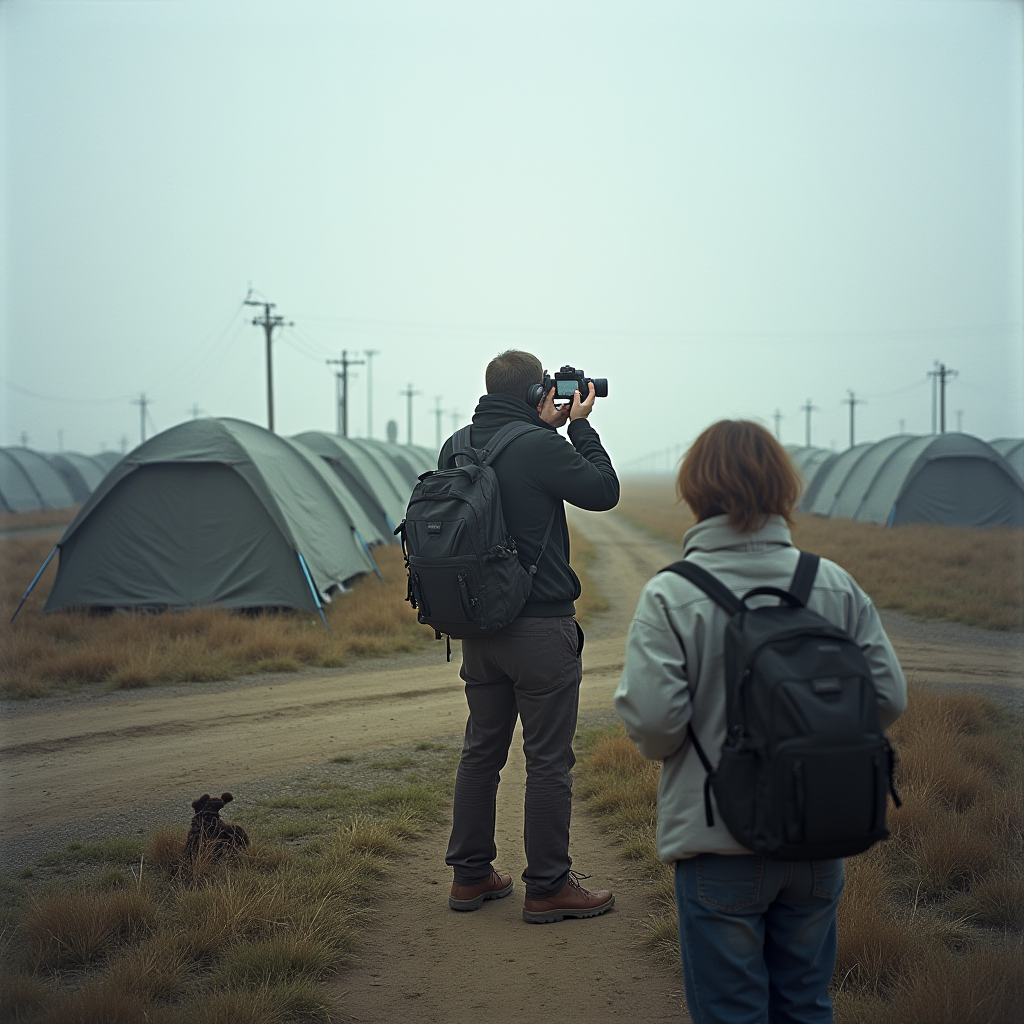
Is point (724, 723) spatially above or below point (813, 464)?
below

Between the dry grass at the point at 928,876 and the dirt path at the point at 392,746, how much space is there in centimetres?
33

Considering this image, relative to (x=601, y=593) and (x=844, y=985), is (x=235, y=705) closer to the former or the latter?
(x=844, y=985)

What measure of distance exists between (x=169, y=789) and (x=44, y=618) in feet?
19.7

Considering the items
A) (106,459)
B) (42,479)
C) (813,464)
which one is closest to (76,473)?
(42,479)

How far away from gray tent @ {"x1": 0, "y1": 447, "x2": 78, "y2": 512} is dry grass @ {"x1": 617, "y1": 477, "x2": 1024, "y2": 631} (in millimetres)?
29327

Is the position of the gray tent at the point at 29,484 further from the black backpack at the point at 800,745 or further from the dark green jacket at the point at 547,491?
the black backpack at the point at 800,745

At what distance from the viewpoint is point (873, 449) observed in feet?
95.8

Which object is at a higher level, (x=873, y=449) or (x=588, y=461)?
(x=873, y=449)

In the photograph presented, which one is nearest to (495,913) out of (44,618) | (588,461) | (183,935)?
(183,935)

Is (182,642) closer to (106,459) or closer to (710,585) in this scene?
(710,585)

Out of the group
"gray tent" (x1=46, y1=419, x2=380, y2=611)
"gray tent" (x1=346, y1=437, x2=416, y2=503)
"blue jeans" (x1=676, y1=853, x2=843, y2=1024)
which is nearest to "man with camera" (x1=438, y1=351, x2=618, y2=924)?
"blue jeans" (x1=676, y1=853, x2=843, y2=1024)

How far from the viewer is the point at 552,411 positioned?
3584mm

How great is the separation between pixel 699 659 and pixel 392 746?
4.63 metres

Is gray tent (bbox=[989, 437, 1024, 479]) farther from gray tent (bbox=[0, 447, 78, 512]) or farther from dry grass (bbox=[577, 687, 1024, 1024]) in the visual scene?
gray tent (bbox=[0, 447, 78, 512])
